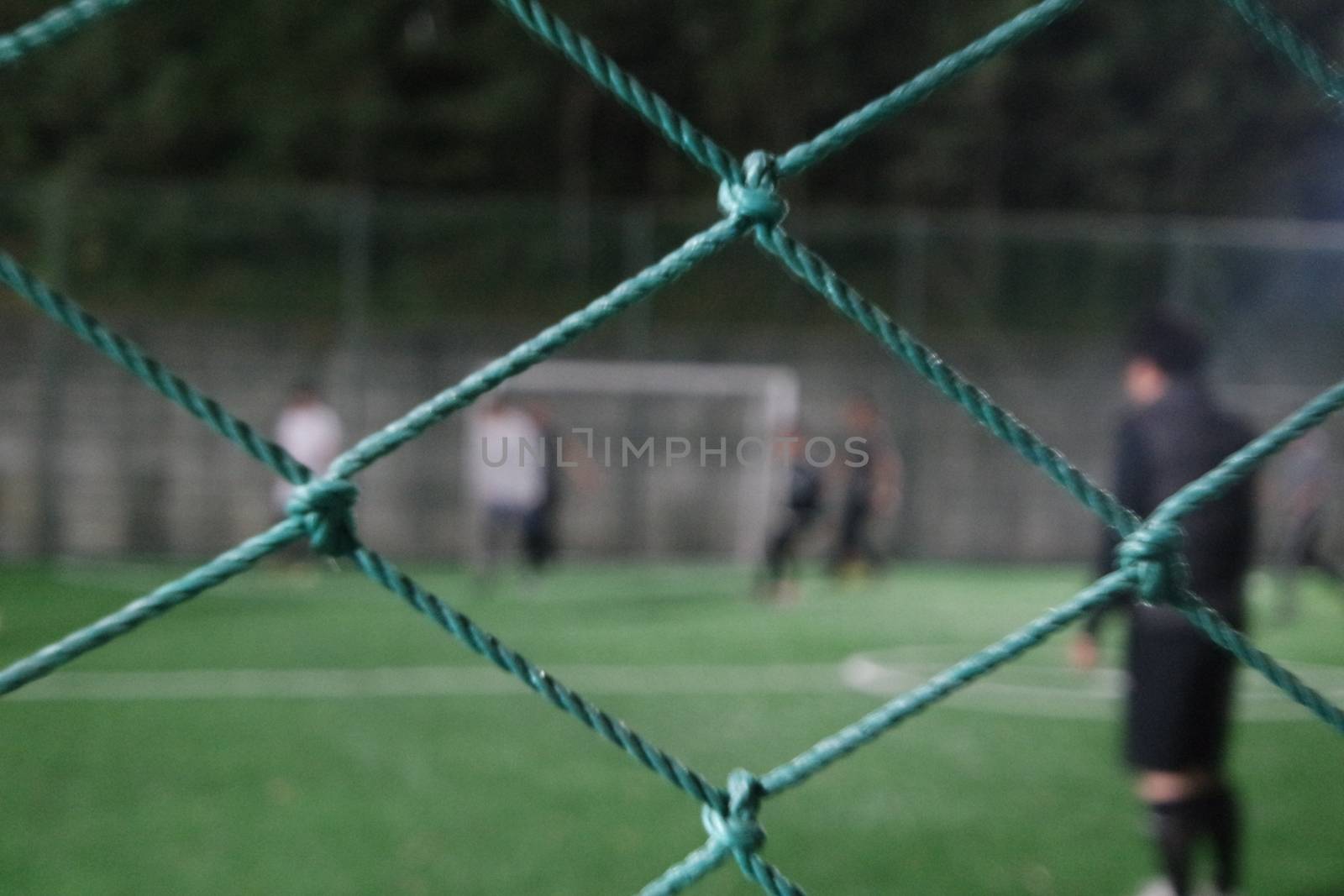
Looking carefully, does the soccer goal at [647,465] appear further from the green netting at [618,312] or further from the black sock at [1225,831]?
the green netting at [618,312]

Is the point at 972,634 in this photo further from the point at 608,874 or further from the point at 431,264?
the point at 431,264

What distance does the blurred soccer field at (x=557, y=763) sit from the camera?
4289mm

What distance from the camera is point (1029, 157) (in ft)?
56.9

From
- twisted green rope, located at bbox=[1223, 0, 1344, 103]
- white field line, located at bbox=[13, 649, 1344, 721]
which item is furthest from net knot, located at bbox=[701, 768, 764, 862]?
white field line, located at bbox=[13, 649, 1344, 721]

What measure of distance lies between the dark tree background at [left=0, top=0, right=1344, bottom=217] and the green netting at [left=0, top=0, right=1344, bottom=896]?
13159 mm

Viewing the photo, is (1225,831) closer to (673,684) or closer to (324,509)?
(324,509)

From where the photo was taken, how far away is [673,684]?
711 cm

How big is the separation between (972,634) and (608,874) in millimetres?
Answer: 5084

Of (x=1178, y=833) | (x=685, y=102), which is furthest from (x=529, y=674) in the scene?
(x=685, y=102)

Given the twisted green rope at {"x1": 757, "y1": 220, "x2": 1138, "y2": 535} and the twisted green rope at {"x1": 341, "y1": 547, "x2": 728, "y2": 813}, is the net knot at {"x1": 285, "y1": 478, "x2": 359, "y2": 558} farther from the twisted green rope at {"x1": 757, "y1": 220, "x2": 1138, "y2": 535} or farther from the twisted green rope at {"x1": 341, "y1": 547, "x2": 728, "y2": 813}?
the twisted green rope at {"x1": 757, "y1": 220, "x2": 1138, "y2": 535}

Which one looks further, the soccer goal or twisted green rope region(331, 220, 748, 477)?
the soccer goal

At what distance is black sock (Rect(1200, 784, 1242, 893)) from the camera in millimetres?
3520

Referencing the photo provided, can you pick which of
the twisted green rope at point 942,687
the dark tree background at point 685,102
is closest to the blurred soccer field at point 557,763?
the twisted green rope at point 942,687

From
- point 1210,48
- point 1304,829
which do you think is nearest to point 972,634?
point 1304,829
